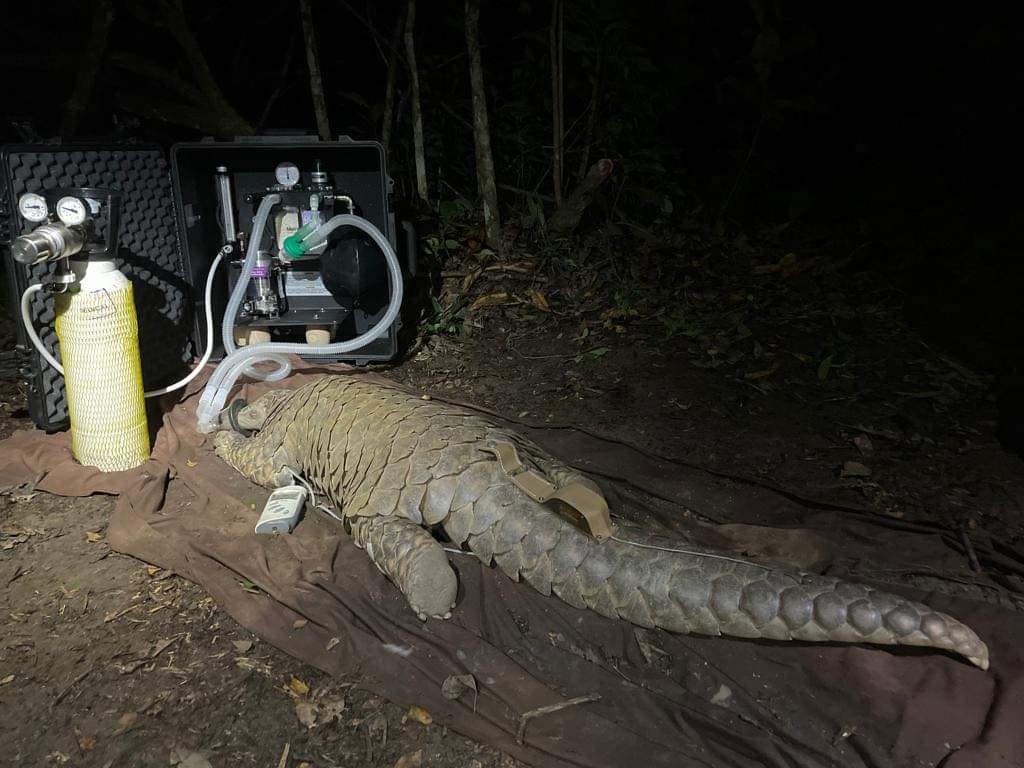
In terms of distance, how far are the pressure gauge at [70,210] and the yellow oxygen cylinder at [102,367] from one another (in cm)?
21

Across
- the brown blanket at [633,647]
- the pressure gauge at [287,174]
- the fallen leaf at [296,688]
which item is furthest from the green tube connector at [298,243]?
the fallen leaf at [296,688]

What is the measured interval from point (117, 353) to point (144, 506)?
0.64 m

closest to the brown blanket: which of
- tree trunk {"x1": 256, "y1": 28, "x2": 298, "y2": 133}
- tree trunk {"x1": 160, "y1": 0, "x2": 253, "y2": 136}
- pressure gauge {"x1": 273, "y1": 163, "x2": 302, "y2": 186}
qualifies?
pressure gauge {"x1": 273, "y1": 163, "x2": 302, "y2": 186}

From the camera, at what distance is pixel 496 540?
2.45m

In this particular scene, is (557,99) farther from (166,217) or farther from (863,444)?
(863,444)

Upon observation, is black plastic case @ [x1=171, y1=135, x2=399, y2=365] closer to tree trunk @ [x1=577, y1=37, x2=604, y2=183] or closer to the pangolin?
the pangolin

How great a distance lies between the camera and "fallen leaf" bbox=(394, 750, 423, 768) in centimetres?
193

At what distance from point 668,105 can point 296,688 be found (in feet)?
19.5

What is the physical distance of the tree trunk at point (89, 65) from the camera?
4.87m

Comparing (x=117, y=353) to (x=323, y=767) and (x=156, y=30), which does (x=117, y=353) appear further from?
(x=156, y=30)

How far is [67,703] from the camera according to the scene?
2.08 metres

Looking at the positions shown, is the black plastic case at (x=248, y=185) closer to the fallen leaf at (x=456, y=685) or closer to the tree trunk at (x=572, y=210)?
the tree trunk at (x=572, y=210)

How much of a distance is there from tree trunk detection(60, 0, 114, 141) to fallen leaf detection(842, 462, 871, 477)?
17.3 ft

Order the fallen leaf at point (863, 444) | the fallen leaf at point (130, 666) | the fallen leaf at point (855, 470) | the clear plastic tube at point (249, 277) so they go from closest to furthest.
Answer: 1. the fallen leaf at point (130, 666)
2. the fallen leaf at point (855, 470)
3. the fallen leaf at point (863, 444)
4. the clear plastic tube at point (249, 277)
